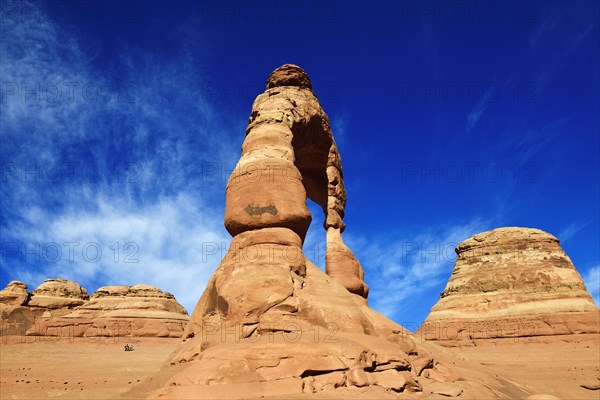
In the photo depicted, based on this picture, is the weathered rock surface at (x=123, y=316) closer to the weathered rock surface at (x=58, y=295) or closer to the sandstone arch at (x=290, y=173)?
the weathered rock surface at (x=58, y=295)

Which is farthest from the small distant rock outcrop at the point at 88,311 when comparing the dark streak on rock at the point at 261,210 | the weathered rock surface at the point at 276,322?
the dark streak on rock at the point at 261,210

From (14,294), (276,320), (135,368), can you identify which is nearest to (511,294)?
(135,368)

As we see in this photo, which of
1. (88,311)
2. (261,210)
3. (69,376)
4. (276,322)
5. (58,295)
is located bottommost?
(276,322)

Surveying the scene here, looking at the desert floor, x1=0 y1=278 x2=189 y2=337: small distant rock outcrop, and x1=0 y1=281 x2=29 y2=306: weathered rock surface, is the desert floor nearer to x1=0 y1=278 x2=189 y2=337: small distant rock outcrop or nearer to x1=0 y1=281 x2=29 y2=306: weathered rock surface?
x1=0 y1=278 x2=189 y2=337: small distant rock outcrop

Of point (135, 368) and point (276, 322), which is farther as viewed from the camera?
point (135, 368)

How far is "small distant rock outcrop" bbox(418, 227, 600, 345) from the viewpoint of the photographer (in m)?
34.8

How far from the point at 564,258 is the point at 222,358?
145ft

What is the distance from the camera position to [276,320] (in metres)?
8.54

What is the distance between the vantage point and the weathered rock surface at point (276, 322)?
691 cm

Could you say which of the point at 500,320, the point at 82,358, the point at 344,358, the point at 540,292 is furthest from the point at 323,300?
the point at 540,292

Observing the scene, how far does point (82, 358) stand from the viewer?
23516mm

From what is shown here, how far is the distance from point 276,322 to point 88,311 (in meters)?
39.6

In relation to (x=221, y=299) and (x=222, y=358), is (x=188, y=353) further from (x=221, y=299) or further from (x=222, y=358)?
(x=222, y=358)

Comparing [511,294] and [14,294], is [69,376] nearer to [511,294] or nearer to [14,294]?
[14,294]
